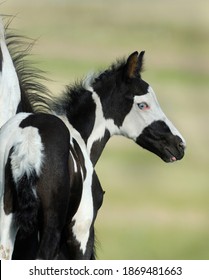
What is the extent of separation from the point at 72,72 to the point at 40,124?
45.0ft

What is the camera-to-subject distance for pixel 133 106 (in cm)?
996

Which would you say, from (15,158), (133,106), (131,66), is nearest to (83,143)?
(133,106)

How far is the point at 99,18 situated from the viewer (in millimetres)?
27703

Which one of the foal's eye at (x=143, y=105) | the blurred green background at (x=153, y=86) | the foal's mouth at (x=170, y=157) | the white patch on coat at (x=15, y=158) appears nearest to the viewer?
the white patch on coat at (x=15, y=158)

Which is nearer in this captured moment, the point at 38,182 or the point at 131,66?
the point at 38,182

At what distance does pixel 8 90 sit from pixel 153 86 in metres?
12.3

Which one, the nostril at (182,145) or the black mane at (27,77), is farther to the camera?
the black mane at (27,77)

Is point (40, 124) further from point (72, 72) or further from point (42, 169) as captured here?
point (72, 72)

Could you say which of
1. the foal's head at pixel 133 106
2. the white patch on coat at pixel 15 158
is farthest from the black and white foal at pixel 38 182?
the foal's head at pixel 133 106

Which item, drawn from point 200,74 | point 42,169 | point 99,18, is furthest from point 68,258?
point 99,18

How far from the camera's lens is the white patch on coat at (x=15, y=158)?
808 centimetres

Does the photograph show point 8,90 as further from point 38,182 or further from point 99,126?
point 38,182

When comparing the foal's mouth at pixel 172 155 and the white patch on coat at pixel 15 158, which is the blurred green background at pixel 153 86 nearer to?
the foal's mouth at pixel 172 155

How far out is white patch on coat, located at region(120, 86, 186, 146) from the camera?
32.7 ft
